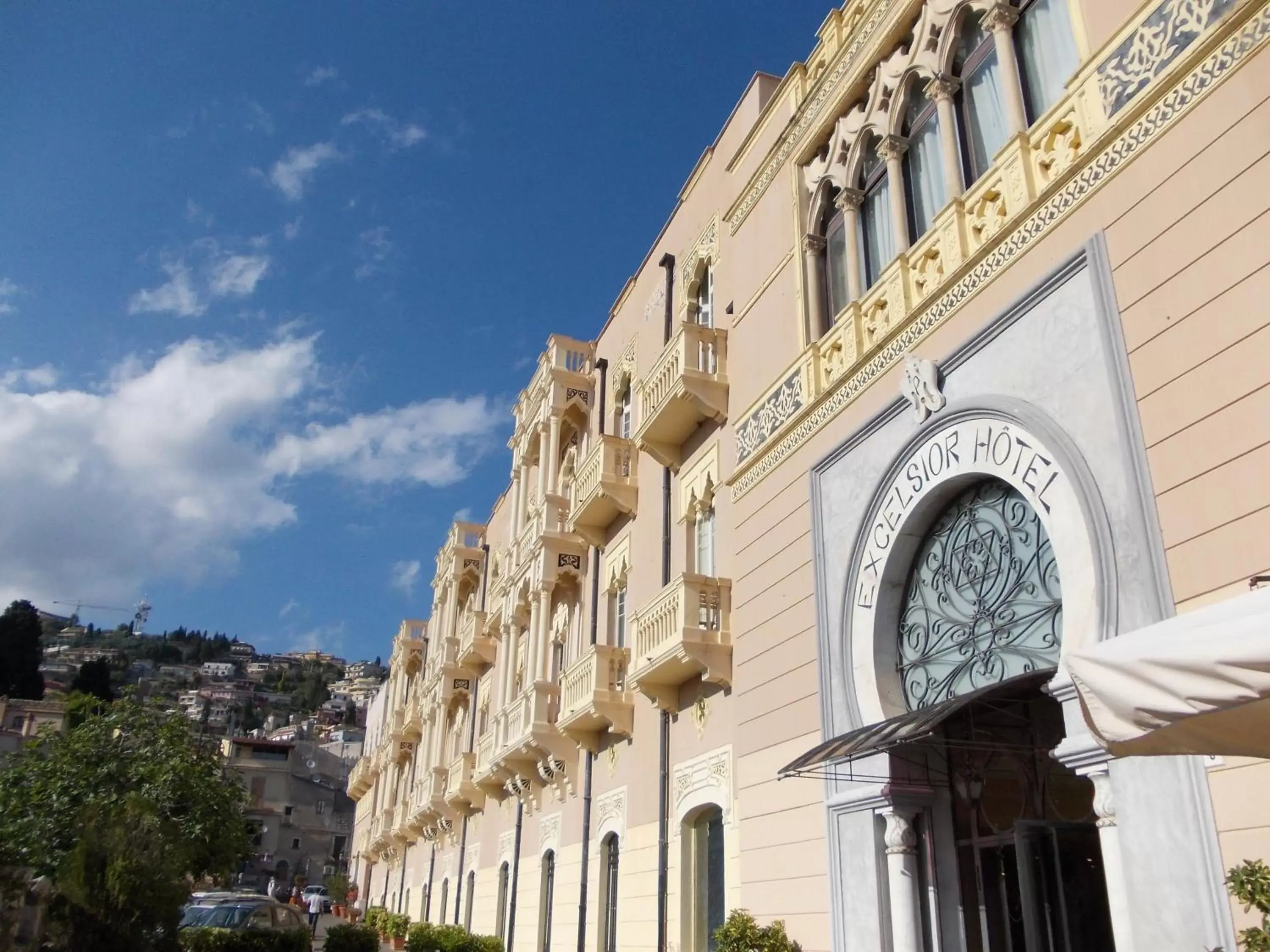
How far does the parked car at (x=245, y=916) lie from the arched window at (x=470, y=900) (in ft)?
12.8

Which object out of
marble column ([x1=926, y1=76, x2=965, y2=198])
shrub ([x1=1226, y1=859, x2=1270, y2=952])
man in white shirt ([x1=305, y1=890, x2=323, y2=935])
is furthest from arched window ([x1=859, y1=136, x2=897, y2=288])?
man in white shirt ([x1=305, y1=890, x2=323, y2=935])

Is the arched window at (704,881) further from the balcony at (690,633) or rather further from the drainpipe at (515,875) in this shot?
the drainpipe at (515,875)

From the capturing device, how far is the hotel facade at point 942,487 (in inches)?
228

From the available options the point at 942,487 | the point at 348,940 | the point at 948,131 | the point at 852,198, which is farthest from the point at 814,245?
the point at 348,940

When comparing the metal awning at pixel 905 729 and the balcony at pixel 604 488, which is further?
the balcony at pixel 604 488

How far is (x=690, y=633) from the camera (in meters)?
11.7

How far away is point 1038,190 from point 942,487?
2293 millimetres

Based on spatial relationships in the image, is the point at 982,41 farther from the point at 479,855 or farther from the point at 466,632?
the point at 466,632

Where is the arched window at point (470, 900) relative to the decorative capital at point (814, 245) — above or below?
below

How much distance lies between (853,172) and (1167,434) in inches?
→ 208

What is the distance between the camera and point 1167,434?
19.6ft

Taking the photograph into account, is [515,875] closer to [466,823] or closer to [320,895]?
[466,823]

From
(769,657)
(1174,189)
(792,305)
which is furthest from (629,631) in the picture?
(1174,189)

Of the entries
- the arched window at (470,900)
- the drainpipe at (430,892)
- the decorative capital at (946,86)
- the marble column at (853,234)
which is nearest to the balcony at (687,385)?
the marble column at (853,234)
